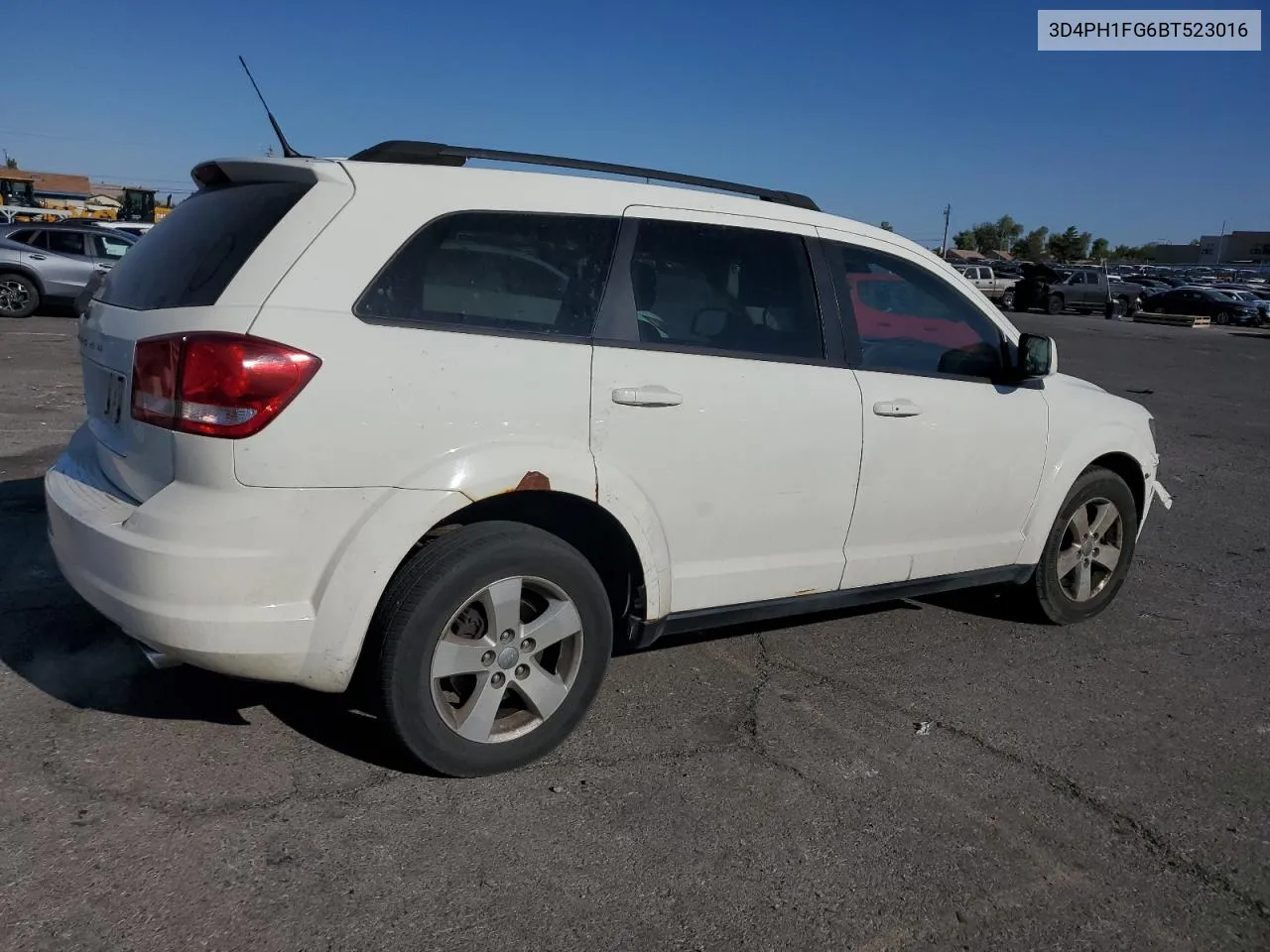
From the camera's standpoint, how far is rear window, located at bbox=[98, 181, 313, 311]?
3.10 m

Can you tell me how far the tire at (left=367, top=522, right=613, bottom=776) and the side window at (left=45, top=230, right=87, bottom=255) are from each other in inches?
672

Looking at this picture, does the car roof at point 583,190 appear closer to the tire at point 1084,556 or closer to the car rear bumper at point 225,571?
the car rear bumper at point 225,571

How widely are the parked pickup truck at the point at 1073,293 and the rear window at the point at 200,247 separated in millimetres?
44862

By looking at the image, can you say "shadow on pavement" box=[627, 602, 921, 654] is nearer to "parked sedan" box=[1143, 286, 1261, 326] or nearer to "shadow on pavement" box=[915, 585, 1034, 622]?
"shadow on pavement" box=[915, 585, 1034, 622]

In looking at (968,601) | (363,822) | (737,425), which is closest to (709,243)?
(737,425)

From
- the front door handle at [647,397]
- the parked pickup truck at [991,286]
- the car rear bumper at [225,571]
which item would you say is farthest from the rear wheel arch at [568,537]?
the parked pickup truck at [991,286]

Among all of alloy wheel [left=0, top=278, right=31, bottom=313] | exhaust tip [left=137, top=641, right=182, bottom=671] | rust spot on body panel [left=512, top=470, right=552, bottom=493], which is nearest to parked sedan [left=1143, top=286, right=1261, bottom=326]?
alloy wheel [left=0, top=278, right=31, bottom=313]

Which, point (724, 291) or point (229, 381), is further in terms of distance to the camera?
point (724, 291)

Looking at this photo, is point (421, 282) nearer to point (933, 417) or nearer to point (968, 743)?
point (933, 417)

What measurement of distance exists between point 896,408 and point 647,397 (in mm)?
1161

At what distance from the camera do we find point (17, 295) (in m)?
17.1

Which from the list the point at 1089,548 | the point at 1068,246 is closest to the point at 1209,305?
the point at 1089,548

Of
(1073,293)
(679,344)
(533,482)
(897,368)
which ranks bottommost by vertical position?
(533,482)

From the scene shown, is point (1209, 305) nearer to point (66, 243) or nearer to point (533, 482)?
point (66, 243)
